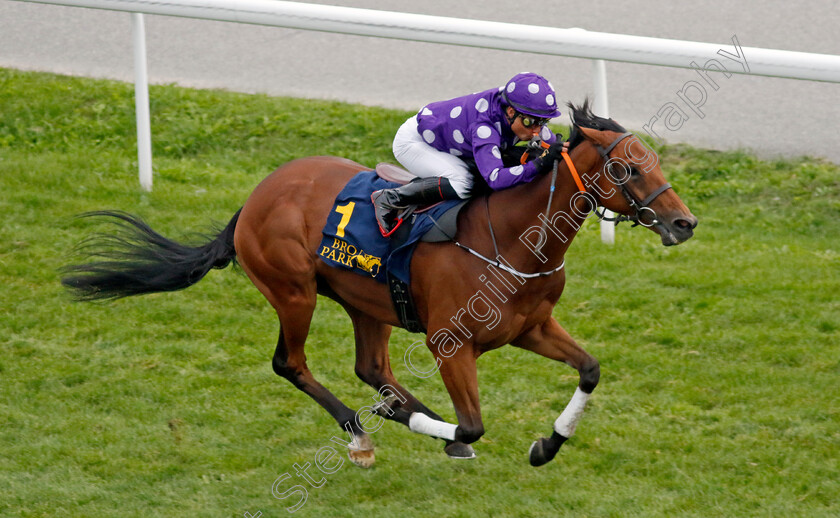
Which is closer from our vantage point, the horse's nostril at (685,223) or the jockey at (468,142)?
the horse's nostril at (685,223)

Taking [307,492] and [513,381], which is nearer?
[307,492]

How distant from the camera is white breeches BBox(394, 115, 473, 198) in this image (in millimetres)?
5102

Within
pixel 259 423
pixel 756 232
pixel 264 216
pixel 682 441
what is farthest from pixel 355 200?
pixel 756 232

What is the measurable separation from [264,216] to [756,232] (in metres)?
3.67

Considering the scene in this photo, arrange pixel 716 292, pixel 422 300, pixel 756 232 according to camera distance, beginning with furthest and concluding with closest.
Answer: pixel 756 232, pixel 716 292, pixel 422 300

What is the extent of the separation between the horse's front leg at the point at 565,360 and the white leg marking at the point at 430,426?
16.9 inches

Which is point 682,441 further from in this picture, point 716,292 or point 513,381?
point 716,292

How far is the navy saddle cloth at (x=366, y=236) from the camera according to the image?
5145 mm

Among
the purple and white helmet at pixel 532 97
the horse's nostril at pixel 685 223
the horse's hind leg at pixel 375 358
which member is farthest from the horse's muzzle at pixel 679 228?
the horse's hind leg at pixel 375 358

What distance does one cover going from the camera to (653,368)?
6238mm

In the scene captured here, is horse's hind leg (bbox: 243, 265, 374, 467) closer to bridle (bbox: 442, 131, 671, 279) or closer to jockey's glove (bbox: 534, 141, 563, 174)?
bridle (bbox: 442, 131, 671, 279)

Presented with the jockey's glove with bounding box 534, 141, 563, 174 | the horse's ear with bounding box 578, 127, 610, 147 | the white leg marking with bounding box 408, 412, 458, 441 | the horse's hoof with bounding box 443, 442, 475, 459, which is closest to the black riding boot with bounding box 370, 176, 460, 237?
the jockey's glove with bounding box 534, 141, 563, 174

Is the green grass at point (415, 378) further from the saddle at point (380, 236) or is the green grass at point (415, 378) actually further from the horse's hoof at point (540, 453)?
the saddle at point (380, 236)

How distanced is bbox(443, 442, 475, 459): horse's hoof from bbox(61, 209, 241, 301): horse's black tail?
1.68m
